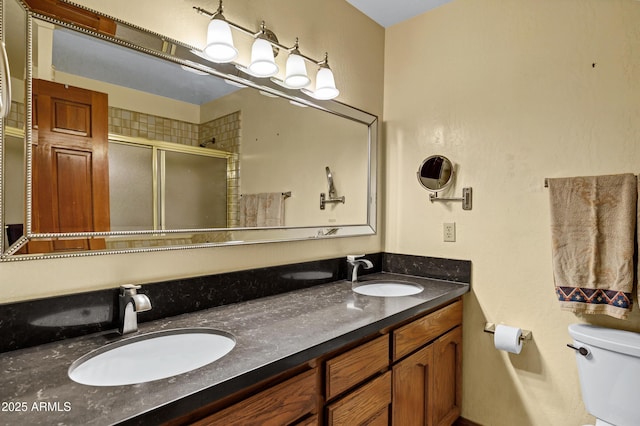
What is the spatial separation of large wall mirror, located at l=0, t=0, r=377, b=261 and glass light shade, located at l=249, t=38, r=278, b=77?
0.21 ft

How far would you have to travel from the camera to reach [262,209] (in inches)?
60.5

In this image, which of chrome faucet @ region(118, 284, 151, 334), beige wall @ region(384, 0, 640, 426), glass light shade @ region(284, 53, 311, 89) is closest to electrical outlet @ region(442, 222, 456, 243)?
beige wall @ region(384, 0, 640, 426)

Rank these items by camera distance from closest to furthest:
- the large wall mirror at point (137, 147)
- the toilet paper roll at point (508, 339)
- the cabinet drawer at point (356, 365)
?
the large wall mirror at point (137, 147), the cabinet drawer at point (356, 365), the toilet paper roll at point (508, 339)

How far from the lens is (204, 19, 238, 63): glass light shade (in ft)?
4.16

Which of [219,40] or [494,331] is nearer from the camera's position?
[219,40]

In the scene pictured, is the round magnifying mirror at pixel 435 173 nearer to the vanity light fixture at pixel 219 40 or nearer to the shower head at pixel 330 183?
the shower head at pixel 330 183

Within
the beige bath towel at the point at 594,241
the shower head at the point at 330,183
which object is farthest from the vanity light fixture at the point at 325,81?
the beige bath towel at the point at 594,241

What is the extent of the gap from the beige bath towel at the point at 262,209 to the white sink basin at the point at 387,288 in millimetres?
587

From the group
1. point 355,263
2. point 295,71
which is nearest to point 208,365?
point 355,263

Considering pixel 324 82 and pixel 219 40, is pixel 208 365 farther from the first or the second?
pixel 324 82

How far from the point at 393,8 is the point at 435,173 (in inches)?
40.0

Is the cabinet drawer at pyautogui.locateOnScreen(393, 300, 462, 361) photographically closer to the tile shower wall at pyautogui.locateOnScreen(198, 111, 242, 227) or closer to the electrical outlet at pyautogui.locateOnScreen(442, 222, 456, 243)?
the electrical outlet at pyautogui.locateOnScreen(442, 222, 456, 243)

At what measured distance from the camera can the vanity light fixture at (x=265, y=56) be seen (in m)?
1.28

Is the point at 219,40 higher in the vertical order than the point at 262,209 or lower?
higher
